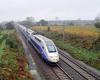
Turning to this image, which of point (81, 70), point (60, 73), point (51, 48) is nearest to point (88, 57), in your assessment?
point (81, 70)

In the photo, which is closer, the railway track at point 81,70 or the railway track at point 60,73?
the railway track at point 60,73

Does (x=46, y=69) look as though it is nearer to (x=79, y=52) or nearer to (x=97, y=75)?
(x=97, y=75)

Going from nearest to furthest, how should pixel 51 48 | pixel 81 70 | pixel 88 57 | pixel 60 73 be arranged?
1. pixel 60 73
2. pixel 81 70
3. pixel 51 48
4. pixel 88 57

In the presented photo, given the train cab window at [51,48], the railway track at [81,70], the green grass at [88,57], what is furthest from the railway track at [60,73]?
the green grass at [88,57]

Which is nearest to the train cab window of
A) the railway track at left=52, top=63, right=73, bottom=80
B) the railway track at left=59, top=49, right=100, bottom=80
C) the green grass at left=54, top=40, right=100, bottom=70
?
the railway track at left=52, top=63, right=73, bottom=80

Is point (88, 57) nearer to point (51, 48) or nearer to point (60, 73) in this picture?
point (51, 48)

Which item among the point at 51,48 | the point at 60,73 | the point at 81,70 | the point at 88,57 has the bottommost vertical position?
the point at 81,70

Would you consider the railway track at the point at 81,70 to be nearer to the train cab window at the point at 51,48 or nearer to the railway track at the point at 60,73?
the railway track at the point at 60,73

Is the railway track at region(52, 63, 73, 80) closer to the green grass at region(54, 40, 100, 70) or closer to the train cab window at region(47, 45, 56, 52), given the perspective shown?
the train cab window at region(47, 45, 56, 52)

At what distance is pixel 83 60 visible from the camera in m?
33.5

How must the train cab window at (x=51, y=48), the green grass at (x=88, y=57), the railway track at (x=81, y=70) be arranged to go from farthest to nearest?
the green grass at (x=88, y=57) → the train cab window at (x=51, y=48) → the railway track at (x=81, y=70)

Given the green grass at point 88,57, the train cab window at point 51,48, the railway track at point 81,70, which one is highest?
the train cab window at point 51,48

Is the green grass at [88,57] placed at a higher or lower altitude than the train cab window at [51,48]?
lower

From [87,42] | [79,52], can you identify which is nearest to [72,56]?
[79,52]
